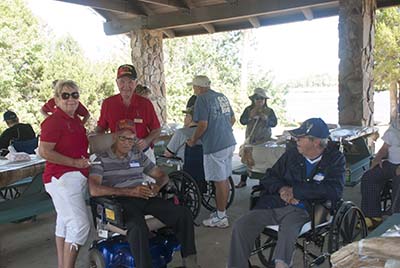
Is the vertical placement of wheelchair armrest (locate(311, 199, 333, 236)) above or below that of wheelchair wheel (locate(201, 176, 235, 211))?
above

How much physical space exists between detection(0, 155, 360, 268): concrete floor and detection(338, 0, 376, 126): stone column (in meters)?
1.30

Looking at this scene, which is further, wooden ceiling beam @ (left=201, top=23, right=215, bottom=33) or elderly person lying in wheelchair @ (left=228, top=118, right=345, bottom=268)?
wooden ceiling beam @ (left=201, top=23, right=215, bottom=33)

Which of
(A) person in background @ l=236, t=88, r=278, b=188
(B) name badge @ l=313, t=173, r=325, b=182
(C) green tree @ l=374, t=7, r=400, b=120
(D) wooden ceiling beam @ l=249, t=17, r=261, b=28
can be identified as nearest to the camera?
(B) name badge @ l=313, t=173, r=325, b=182

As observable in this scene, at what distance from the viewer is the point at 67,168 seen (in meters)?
2.69

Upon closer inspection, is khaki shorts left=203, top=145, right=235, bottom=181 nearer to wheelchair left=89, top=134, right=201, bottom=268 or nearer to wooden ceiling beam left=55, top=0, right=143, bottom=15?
wheelchair left=89, top=134, right=201, bottom=268

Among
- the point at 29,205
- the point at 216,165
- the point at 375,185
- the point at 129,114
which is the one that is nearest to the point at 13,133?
the point at 29,205

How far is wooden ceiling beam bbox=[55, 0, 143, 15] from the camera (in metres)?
6.17

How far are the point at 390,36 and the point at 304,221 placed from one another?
26.1 feet

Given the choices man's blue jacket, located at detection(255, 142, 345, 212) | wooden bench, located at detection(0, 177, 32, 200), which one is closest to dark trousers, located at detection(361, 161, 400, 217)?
man's blue jacket, located at detection(255, 142, 345, 212)

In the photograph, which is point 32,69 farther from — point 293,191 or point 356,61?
point 293,191

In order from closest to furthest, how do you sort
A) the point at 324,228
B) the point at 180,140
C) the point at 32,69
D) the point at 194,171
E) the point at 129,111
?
the point at 324,228 → the point at 129,111 → the point at 194,171 → the point at 180,140 → the point at 32,69

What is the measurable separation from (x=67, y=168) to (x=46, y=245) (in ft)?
4.76

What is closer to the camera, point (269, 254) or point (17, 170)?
point (269, 254)

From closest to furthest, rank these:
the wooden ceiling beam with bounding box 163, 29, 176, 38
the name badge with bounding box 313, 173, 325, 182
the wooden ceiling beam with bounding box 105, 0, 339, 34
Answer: the name badge with bounding box 313, 173, 325, 182 → the wooden ceiling beam with bounding box 105, 0, 339, 34 → the wooden ceiling beam with bounding box 163, 29, 176, 38
